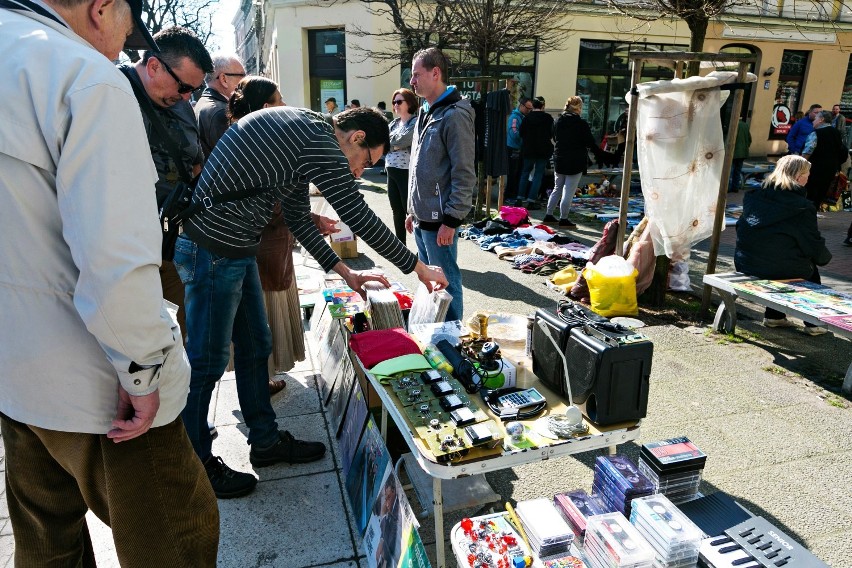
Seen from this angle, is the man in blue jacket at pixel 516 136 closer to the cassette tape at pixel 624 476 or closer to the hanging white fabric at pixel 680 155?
the hanging white fabric at pixel 680 155

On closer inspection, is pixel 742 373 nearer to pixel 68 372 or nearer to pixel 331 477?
pixel 331 477

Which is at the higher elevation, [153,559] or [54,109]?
[54,109]

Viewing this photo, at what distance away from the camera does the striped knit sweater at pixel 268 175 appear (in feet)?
7.39

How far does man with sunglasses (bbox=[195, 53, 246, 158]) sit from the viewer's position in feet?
11.6

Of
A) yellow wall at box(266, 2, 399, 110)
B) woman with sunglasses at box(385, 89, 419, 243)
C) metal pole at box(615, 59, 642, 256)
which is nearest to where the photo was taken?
metal pole at box(615, 59, 642, 256)

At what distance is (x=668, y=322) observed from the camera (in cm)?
495

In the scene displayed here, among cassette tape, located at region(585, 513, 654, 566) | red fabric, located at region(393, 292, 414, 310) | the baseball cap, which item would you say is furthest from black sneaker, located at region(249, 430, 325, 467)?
the baseball cap

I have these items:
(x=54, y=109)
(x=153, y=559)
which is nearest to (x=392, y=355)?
(x=153, y=559)

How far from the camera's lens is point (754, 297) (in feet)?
13.8

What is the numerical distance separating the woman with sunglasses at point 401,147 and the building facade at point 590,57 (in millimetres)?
10214

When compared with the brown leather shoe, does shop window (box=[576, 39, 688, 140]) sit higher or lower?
higher

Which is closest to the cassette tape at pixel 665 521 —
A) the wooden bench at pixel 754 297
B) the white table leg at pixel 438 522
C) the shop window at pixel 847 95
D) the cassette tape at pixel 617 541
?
the cassette tape at pixel 617 541

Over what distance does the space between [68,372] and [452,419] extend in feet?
3.67

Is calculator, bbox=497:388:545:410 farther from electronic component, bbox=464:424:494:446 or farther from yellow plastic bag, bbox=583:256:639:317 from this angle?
yellow plastic bag, bbox=583:256:639:317
